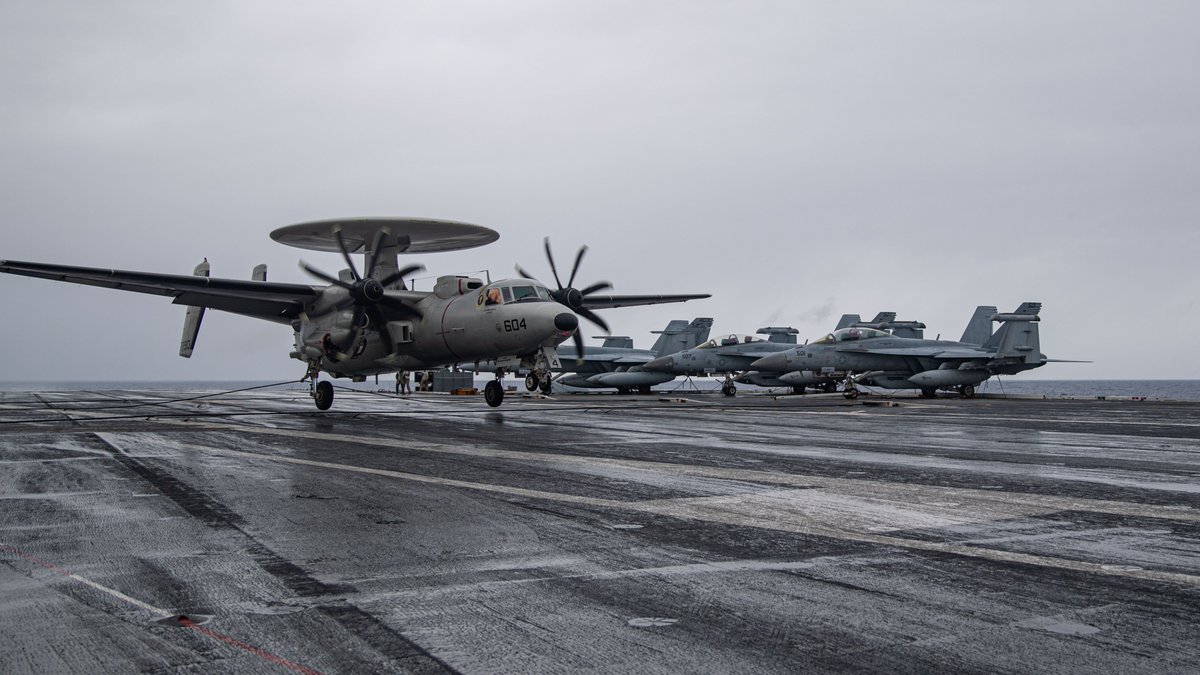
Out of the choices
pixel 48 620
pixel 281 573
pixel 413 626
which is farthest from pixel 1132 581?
pixel 48 620

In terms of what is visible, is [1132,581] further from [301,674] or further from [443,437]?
[443,437]

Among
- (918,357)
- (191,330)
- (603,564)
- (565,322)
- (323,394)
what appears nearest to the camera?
(603,564)

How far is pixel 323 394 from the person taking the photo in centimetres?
2942

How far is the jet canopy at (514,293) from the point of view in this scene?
2592 cm

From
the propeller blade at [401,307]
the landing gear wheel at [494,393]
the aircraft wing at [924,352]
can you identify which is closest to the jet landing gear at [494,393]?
the landing gear wheel at [494,393]

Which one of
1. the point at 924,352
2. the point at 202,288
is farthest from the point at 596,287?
the point at 924,352

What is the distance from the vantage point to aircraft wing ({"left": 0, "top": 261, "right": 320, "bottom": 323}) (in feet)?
79.4

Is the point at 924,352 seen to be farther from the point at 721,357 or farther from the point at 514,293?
the point at 514,293

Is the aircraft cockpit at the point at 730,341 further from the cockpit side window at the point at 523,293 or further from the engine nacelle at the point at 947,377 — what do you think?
the cockpit side window at the point at 523,293

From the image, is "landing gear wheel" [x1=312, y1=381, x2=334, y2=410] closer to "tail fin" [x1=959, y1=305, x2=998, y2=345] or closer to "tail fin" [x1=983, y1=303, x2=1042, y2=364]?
"tail fin" [x1=983, y1=303, x2=1042, y2=364]

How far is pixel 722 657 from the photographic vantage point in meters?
4.25

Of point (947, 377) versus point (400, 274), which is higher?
point (400, 274)

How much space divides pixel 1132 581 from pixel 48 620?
657 cm

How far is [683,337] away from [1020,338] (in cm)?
2462
